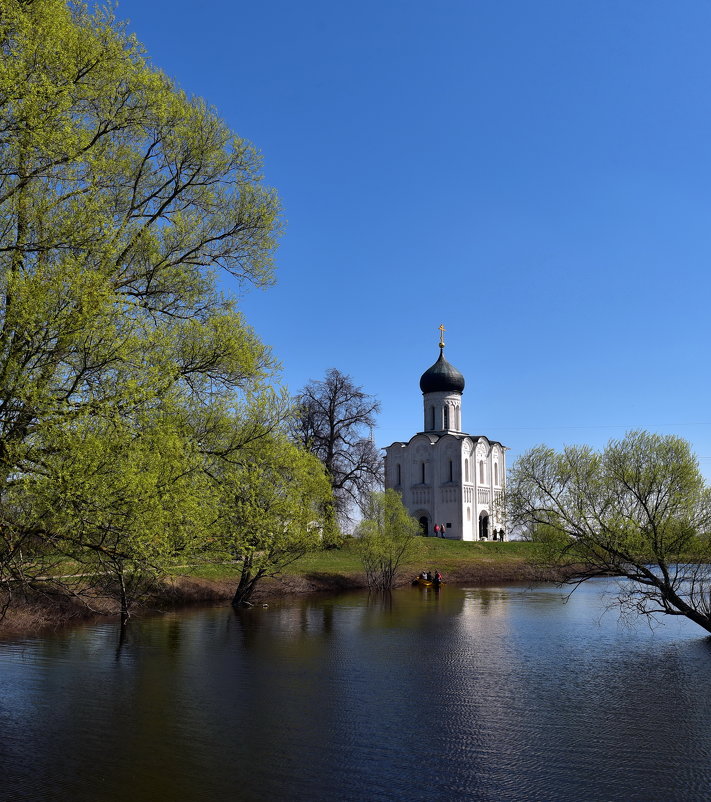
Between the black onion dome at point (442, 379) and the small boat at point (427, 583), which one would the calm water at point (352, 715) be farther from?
the black onion dome at point (442, 379)

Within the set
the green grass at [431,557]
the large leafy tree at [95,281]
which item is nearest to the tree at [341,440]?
the green grass at [431,557]

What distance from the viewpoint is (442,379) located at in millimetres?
73625

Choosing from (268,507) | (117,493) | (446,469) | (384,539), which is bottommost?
(117,493)

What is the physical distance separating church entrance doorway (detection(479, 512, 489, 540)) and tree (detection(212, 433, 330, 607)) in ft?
142

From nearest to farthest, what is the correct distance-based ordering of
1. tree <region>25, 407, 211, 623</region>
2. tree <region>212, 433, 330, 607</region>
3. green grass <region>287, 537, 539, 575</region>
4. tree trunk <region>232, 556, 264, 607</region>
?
tree <region>25, 407, 211, 623</region> < tree <region>212, 433, 330, 607</region> < tree trunk <region>232, 556, 264, 607</region> < green grass <region>287, 537, 539, 575</region>

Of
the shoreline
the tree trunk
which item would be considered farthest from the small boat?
the tree trunk

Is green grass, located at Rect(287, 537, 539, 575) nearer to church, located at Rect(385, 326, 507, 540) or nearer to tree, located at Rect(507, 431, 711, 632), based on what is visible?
church, located at Rect(385, 326, 507, 540)

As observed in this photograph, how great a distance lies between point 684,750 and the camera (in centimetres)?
1227

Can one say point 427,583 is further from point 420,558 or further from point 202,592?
point 202,592

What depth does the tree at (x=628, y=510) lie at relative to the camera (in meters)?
21.9

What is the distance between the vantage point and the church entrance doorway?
73125 millimetres

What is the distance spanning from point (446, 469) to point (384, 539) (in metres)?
33.5

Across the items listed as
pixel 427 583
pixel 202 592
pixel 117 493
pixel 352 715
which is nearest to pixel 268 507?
pixel 202 592

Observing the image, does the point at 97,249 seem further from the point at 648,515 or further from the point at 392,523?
the point at 392,523
